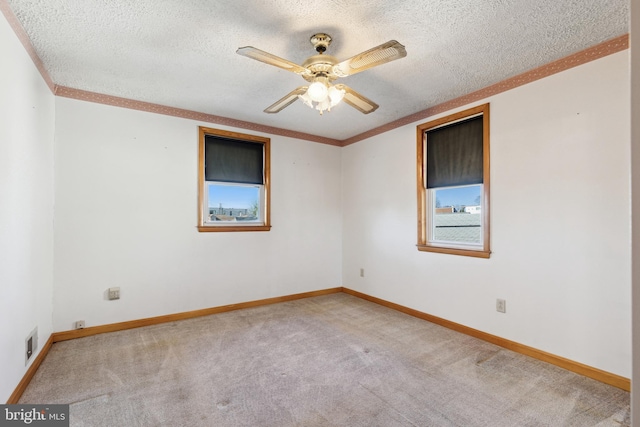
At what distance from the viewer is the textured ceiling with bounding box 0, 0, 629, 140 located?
1.94 meters

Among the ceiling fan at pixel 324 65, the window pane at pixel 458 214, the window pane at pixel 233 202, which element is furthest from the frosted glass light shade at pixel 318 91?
the window pane at pixel 233 202

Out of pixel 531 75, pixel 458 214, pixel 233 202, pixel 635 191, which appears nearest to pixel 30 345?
pixel 233 202

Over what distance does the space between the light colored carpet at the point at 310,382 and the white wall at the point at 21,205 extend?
16.0 inches

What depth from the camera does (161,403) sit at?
2.06 m

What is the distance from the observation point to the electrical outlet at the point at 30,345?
2284 millimetres

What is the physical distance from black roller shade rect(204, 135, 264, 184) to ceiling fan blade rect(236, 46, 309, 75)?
2209mm

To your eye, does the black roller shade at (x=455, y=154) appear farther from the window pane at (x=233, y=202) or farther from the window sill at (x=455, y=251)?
the window pane at (x=233, y=202)

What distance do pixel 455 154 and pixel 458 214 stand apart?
670mm

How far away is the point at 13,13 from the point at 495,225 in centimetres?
403

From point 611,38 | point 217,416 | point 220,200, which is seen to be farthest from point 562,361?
point 220,200

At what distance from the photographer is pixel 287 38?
225 centimetres

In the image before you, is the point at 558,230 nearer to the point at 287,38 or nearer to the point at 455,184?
the point at 455,184

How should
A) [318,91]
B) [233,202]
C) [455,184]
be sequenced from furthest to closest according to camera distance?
[233,202] → [455,184] → [318,91]

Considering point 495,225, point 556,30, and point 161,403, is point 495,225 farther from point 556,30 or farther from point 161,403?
point 161,403
